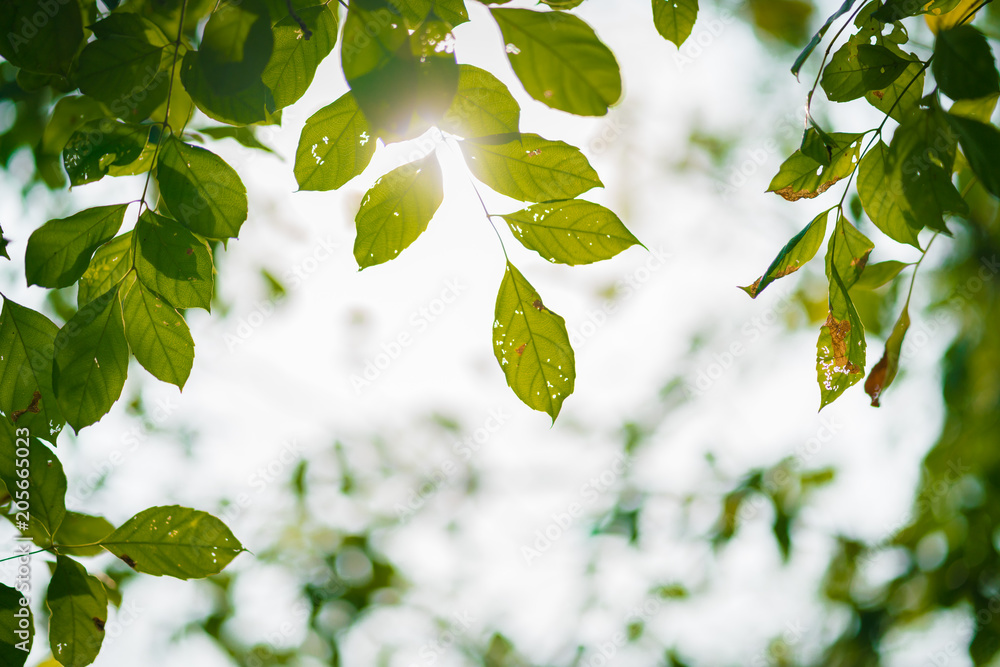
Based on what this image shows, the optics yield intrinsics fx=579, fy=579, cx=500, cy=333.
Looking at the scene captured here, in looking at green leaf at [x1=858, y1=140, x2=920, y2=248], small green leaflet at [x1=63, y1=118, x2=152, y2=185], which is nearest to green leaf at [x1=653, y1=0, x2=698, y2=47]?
green leaf at [x1=858, y1=140, x2=920, y2=248]

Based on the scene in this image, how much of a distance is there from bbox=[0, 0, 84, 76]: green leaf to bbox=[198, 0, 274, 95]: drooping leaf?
12.6 inches

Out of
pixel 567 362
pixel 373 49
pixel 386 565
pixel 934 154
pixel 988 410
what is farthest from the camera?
pixel 386 565

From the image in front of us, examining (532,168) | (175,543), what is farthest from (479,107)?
(175,543)

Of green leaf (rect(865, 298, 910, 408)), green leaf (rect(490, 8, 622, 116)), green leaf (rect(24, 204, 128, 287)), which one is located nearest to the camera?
green leaf (rect(490, 8, 622, 116))

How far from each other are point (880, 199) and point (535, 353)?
0.54 meters

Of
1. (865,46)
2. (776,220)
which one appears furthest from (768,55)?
(865,46)

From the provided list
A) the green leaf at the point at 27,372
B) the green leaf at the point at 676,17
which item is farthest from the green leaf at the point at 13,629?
the green leaf at the point at 676,17

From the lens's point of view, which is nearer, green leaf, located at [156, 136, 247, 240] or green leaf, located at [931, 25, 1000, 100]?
green leaf, located at [931, 25, 1000, 100]

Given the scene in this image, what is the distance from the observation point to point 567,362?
77 centimetres

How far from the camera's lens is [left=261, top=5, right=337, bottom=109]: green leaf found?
2.47ft

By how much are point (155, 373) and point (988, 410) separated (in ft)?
11.5

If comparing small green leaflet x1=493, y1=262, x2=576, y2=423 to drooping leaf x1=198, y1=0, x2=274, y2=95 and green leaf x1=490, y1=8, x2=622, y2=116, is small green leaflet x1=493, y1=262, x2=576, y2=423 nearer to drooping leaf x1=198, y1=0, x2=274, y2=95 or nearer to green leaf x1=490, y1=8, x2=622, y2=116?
green leaf x1=490, y1=8, x2=622, y2=116

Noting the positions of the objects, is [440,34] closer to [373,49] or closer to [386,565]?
[373,49]

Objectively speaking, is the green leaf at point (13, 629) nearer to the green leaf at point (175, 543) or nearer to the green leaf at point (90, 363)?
the green leaf at point (175, 543)
